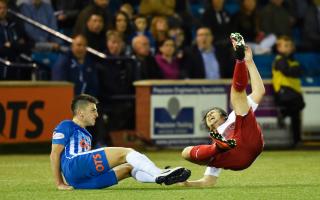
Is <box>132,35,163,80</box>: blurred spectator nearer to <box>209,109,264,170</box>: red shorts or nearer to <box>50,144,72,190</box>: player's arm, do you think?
<box>209,109,264,170</box>: red shorts

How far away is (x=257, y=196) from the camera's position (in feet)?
28.8

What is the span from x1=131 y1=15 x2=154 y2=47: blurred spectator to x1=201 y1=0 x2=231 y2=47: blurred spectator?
123 centimetres

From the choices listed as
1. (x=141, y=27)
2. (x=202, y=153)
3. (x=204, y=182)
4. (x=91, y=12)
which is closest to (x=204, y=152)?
(x=202, y=153)

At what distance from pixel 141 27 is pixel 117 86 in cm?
156

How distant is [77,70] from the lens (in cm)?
1569

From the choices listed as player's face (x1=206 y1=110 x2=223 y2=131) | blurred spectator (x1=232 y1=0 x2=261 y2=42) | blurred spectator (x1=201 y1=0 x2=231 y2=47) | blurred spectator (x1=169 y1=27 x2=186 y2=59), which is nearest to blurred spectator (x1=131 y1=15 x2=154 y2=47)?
blurred spectator (x1=169 y1=27 x2=186 y2=59)

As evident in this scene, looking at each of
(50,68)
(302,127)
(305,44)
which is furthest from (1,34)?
(305,44)

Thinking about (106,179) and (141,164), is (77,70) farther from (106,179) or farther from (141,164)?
(141,164)

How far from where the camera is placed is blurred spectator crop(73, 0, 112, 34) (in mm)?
16828

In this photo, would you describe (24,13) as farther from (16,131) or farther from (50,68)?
(16,131)

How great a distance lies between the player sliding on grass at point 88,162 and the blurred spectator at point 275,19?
9.96 meters

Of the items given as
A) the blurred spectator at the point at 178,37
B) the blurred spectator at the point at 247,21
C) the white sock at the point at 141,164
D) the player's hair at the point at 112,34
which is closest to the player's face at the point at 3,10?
the player's hair at the point at 112,34

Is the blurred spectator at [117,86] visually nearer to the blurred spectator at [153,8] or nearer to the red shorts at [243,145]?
the blurred spectator at [153,8]

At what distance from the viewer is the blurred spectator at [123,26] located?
16.9 metres
